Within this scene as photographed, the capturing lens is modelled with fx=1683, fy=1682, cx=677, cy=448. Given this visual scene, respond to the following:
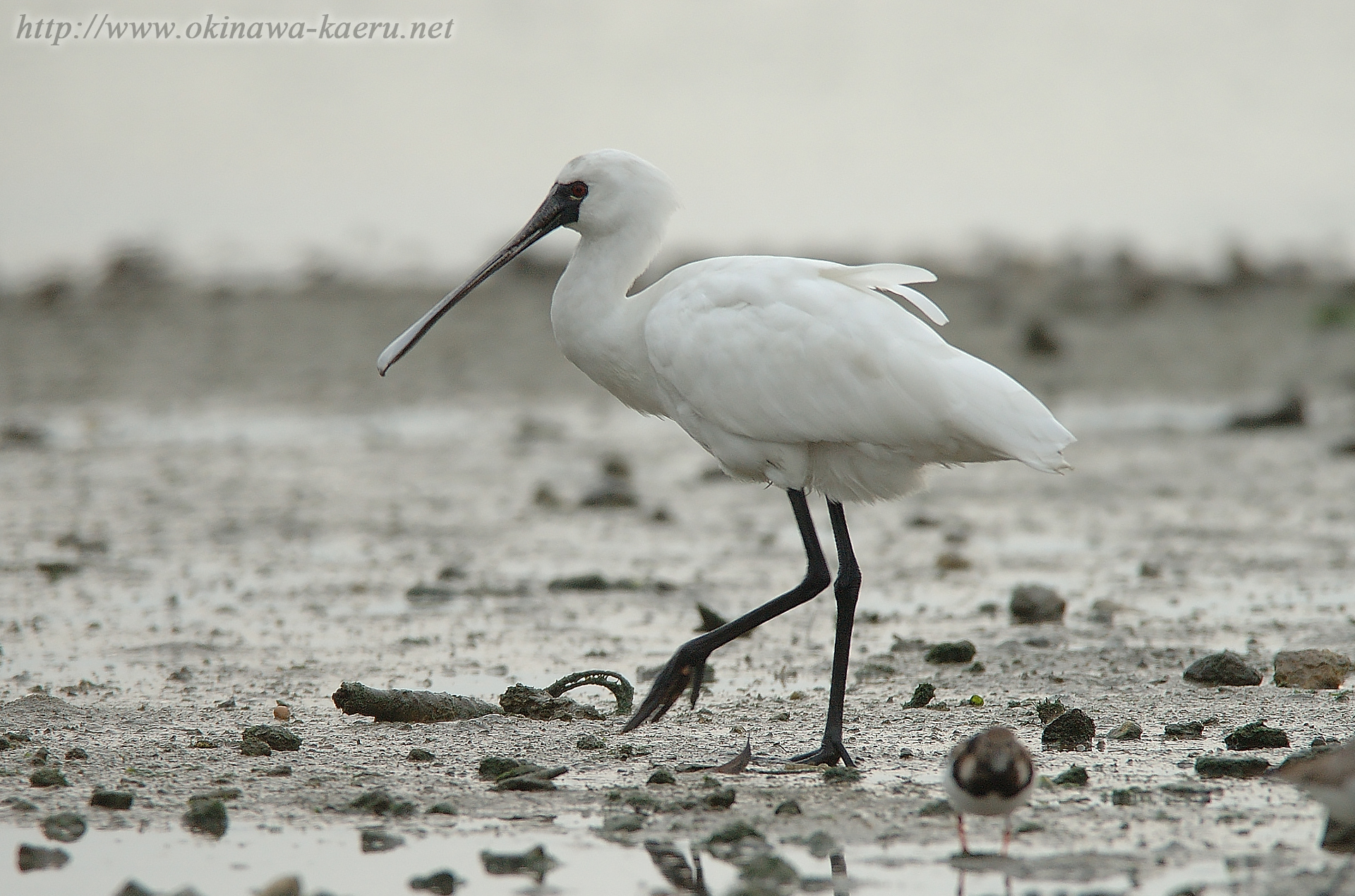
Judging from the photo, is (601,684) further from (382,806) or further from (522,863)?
(522,863)

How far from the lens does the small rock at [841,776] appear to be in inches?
205

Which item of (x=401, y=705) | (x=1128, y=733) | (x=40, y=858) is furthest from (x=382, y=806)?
(x=1128, y=733)

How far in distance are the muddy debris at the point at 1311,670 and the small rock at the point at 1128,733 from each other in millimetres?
956

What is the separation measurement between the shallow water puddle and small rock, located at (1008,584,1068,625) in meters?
3.39

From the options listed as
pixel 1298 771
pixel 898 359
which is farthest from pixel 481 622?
pixel 1298 771

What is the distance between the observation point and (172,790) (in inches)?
199

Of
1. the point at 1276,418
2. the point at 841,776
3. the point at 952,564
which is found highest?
the point at 1276,418

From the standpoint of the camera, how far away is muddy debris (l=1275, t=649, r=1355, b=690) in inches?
249

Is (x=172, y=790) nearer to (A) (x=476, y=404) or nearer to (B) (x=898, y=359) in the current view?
(B) (x=898, y=359)

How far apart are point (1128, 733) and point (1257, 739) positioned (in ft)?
1.45

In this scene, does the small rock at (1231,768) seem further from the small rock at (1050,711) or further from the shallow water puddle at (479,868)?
the shallow water puddle at (479,868)

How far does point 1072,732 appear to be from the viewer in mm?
5562

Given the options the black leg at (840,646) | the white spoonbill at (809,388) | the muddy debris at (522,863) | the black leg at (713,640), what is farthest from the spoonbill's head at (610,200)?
the muddy debris at (522,863)

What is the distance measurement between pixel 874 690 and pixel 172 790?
9.14ft
